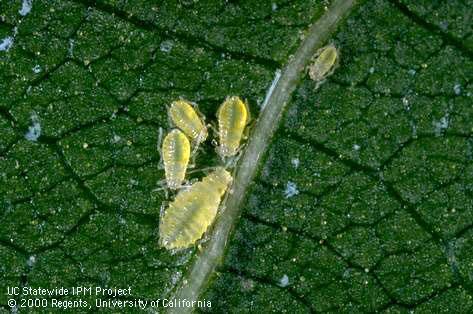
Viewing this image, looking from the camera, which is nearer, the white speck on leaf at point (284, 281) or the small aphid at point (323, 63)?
the small aphid at point (323, 63)

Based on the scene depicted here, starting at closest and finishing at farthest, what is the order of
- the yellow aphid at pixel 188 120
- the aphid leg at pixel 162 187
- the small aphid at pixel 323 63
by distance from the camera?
the small aphid at pixel 323 63
the yellow aphid at pixel 188 120
the aphid leg at pixel 162 187

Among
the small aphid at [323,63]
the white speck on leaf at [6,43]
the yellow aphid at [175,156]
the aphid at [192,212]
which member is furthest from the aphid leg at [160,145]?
the white speck on leaf at [6,43]

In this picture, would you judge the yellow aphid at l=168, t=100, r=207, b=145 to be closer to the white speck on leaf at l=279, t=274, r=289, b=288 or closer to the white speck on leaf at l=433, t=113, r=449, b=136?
the white speck on leaf at l=279, t=274, r=289, b=288

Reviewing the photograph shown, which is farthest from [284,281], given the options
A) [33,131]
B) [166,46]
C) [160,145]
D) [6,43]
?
[6,43]

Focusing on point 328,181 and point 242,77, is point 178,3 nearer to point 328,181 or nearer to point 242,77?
point 242,77

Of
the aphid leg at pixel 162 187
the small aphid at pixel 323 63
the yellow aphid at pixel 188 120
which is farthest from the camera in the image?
the aphid leg at pixel 162 187

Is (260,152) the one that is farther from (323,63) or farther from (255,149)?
(323,63)

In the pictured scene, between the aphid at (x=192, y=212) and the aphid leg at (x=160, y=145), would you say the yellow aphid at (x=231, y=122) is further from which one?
the aphid leg at (x=160, y=145)
